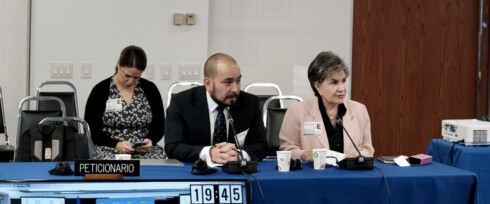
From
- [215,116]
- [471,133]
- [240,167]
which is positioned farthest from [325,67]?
[471,133]

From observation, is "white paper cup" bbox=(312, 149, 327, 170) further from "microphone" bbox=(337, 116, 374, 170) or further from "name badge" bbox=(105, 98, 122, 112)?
"name badge" bbox=(105, 98, 122, 112)

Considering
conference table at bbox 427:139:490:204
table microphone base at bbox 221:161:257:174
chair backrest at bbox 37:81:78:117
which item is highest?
chair backrest at bbox 37:81:78:117

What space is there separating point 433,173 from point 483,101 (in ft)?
13.4

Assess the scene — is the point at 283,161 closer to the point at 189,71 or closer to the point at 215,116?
the point at 215,116

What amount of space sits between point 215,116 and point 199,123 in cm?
10

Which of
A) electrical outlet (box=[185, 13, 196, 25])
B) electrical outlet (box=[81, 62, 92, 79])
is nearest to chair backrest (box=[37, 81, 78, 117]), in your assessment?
electrical outlet (box=[81, 62, 92, 79])

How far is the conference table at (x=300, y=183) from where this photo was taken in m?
3.12

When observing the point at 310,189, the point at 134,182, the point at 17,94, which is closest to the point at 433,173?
the point at 310,189

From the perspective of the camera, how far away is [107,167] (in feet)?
10.4

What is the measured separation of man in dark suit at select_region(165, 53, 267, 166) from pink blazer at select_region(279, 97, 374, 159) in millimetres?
155

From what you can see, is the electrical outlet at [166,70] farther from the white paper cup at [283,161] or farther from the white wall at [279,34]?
the white paper cup at [283,161]

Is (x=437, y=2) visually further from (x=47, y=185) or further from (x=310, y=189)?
(x=47, y=185)

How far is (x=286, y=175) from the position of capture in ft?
11.2

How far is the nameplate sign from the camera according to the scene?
10.4ft
